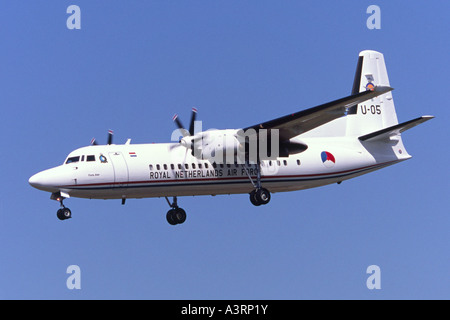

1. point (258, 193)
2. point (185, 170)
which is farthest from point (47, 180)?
point (258, 193)

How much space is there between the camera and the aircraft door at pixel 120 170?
27125 mm

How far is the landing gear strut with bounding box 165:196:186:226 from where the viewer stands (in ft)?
97.3

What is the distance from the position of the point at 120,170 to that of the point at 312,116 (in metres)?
5.94

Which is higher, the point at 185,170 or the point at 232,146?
the point at 232,146

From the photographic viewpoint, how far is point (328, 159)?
29.8 m

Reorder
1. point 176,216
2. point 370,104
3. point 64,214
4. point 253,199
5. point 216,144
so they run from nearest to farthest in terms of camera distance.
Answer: point 64,214, point 216,144, point 253,199, point 176,216, point 370,104

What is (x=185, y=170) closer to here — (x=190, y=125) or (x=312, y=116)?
(x=190, y=125)

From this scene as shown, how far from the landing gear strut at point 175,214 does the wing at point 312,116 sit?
12.6 ft

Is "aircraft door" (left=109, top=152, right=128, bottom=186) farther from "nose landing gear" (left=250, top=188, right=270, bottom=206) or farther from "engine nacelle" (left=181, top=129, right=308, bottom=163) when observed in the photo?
"nose landing gear" (left=250, top=188, right=270, bottom=206)

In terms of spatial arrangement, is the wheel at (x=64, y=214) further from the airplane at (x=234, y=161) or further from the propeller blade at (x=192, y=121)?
the propeller blade at (x=192, y=121)

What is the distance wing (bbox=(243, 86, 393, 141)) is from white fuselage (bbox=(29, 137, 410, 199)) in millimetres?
1425
